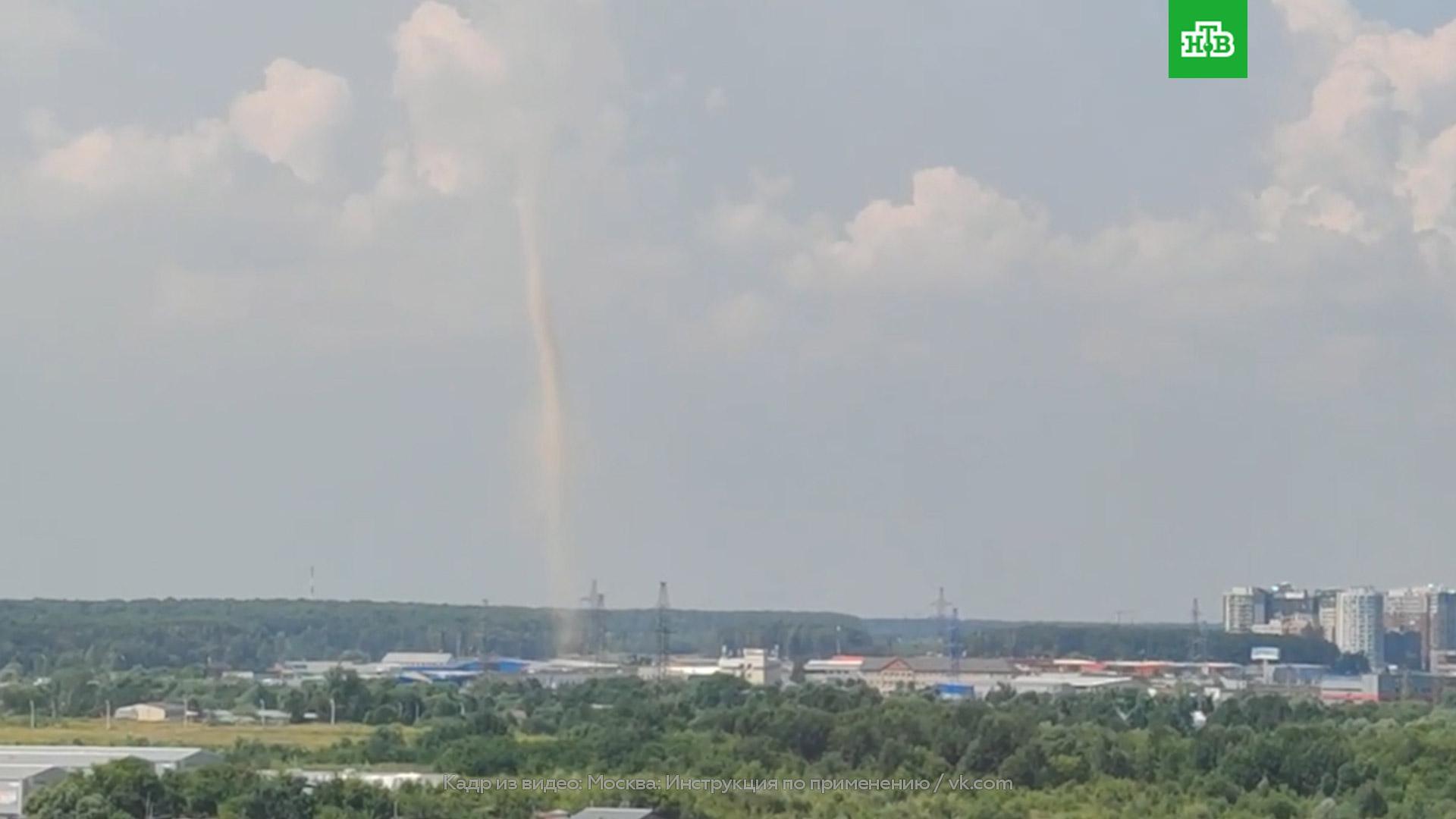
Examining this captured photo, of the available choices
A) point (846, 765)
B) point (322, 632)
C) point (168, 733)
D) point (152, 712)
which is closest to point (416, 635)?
point (322, 632)

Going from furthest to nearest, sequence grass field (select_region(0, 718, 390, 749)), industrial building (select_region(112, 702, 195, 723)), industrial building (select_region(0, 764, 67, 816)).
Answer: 1. industrial building (select_region(112, 702, 195, 723))
2. grass field (select_region(0, 718, 390, 749))
3. industrial building (select_region(0, 764, 67, 816))

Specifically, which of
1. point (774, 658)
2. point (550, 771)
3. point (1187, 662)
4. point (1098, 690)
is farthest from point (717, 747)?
point (1187, 662)

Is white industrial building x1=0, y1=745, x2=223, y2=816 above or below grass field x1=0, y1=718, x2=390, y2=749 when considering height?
above

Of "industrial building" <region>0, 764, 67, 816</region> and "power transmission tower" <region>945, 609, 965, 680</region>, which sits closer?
"industrial building" <region>0, 764, 67, 816</region>

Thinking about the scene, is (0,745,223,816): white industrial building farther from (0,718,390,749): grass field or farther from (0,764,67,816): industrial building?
(0,718,390,749): grass field

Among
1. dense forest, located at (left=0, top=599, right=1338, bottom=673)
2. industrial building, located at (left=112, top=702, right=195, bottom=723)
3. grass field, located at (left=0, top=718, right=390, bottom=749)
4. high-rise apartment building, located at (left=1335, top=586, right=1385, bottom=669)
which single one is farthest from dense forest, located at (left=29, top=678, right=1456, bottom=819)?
high-rise apartment building, located at (left=1335, top=586, right=1385, bottom=669)
